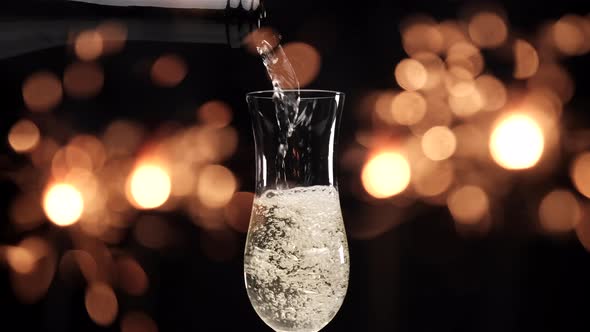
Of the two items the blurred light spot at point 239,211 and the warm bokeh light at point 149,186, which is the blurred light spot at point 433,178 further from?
the warm bokeh light at point 149,186

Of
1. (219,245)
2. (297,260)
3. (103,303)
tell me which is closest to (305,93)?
(297,260)

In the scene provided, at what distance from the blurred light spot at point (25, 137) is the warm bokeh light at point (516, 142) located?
0.84m

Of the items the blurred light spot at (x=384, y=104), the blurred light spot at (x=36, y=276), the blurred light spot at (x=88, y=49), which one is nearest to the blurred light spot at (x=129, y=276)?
the blurred light spot at (x=36, y=276)

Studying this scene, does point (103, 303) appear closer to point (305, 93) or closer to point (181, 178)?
point (181, 178)

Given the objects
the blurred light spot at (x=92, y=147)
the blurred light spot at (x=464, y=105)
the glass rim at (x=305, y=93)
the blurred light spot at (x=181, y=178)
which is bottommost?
the blurred light spot at (x=181, y=178)

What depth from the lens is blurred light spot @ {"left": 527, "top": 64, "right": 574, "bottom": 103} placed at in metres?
1.35

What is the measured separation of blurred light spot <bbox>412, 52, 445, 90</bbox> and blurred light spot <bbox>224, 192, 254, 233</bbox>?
402mm

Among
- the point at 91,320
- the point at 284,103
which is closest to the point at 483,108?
the point at 284,103

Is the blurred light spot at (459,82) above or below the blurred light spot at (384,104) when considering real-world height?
above

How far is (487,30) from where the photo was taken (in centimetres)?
136

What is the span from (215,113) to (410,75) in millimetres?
379

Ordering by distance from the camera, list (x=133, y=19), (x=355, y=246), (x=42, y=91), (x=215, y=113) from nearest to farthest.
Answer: (x=133, y=19) < (x=42, y=91) < (x=215, y=113) < (x=355, y=246)

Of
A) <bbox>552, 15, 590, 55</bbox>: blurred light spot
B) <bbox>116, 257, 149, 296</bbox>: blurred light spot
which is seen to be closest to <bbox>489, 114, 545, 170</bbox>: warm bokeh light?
<bbox>552, 15, 590, 55</bbox>: blurred light spot

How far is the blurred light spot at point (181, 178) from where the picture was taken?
4.45 ft
